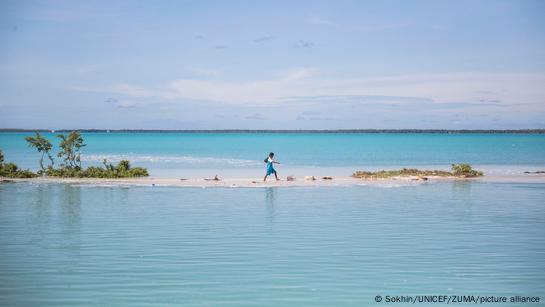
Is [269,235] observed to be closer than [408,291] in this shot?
No

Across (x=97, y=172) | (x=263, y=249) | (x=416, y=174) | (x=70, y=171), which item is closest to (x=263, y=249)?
(x=263, y=249)

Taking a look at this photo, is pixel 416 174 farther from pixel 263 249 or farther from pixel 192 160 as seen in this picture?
pixel 192 160

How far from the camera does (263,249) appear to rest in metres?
14.3

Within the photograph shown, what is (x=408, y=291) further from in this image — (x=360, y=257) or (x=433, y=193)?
(x=433, y=193)

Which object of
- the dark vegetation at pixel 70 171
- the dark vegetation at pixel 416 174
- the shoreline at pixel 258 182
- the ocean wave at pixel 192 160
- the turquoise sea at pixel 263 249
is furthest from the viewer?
the ocean wave at pixel 192 160

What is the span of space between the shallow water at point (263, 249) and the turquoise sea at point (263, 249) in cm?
3

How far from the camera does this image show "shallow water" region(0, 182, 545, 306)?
427 inches

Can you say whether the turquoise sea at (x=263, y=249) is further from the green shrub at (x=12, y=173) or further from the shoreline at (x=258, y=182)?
the green shrub at (x=12, y=173)

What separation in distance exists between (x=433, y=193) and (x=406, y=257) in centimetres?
1386

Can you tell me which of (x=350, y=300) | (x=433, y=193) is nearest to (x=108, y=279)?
(x=350, y=300)

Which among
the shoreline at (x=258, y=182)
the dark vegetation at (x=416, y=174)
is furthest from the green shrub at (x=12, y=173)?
the dark vegetation at (x=416, y=174)

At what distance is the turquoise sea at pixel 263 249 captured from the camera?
1080cm

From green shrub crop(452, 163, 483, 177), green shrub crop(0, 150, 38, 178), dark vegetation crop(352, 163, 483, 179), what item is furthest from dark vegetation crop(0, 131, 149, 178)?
green shrub crop(452, 163, 483, 177)

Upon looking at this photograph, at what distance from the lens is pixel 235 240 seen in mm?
15383
